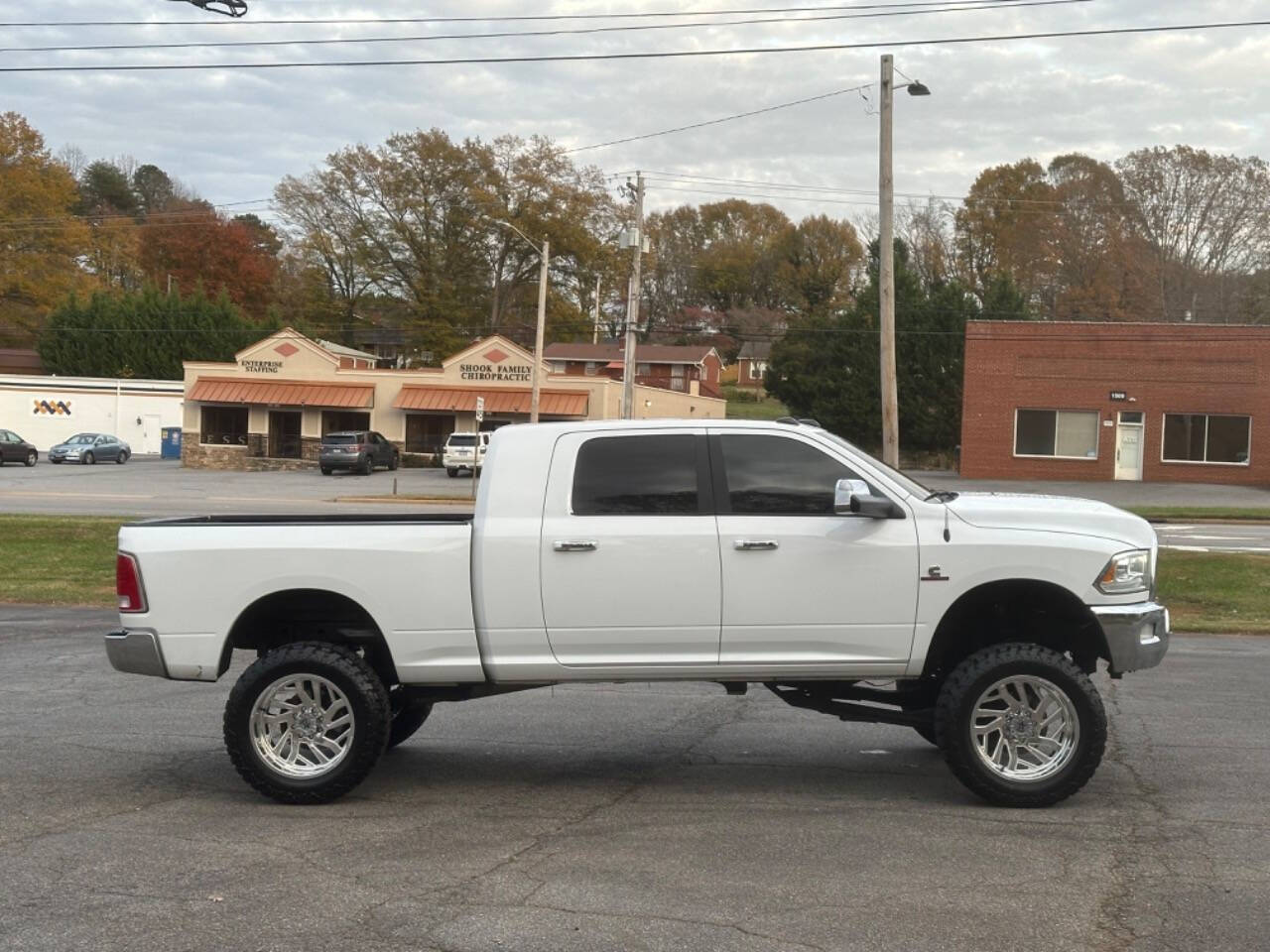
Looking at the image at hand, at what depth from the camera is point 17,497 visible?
38219 mm

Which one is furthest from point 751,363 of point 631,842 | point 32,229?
point 631,842

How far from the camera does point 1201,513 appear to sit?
119ft

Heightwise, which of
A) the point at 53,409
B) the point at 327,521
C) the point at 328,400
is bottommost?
the point at 327,521

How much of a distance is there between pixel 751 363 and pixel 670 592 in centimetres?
11005

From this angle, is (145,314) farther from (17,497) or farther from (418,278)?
(17,497)

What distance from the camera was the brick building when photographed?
4988 centimetres

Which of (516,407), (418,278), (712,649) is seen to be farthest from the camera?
(418,278)

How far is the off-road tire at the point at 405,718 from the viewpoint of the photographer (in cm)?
828

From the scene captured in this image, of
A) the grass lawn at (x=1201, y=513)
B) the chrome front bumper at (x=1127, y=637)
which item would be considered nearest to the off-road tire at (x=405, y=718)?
the chrome front bumper at (x=1127, y=637)

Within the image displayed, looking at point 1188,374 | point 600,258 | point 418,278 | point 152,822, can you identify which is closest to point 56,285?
point 418,278

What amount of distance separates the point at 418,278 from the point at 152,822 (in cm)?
7360

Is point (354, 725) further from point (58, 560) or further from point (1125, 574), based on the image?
point (58, 560)

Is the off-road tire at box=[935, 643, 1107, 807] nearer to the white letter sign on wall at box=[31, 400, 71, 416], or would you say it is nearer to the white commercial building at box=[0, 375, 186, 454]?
the white commercial building at box=[0, 375, 186, 454]

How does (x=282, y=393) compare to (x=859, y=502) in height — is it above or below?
above
